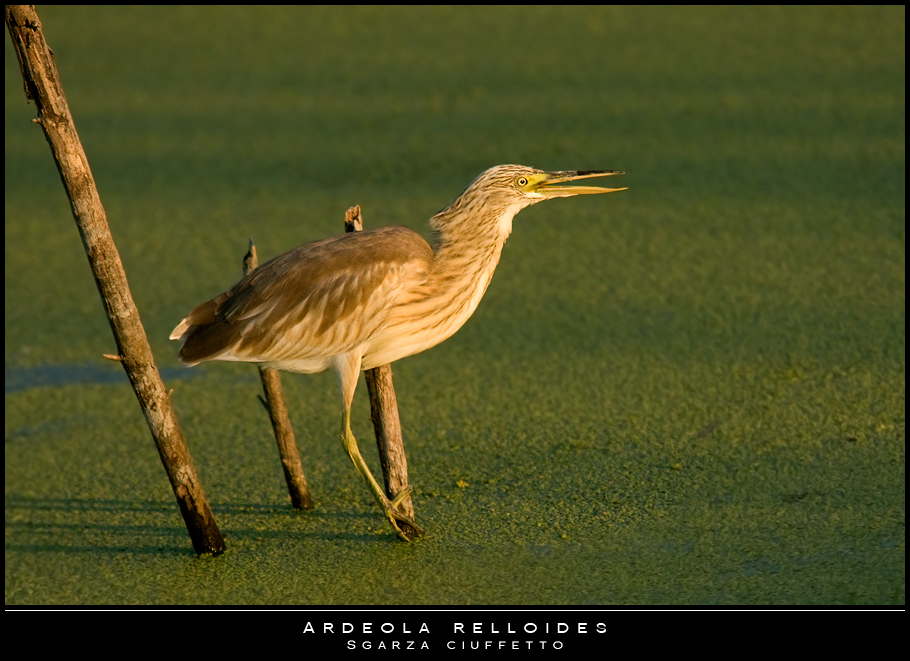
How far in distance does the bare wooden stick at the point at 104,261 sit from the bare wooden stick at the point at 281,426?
0.68 feet

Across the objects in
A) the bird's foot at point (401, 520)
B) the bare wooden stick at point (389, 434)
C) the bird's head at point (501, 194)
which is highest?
the bird's head at point (501, 194)

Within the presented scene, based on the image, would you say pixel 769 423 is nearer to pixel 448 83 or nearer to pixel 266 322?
pixel 266 322

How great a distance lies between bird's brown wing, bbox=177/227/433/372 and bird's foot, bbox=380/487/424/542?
1.07 feet

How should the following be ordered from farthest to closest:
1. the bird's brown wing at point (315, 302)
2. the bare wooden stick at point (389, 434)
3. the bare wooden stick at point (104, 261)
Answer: the bare wooden stick at point (389, 434), the bird's brown wing at point (315, 302), the bare wooden stick at point (104, 261)

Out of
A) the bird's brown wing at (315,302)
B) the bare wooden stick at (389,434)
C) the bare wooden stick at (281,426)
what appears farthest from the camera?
the bare wooden stick at (281,426)

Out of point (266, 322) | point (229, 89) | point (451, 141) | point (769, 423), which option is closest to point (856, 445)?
point (769, 423)

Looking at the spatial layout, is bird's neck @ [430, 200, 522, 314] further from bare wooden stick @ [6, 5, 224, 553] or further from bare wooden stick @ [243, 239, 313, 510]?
bare wooden stick @ [6, 5, 224, 553]

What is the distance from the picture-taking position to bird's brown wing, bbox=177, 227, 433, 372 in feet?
7.57

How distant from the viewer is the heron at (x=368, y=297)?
2314mm

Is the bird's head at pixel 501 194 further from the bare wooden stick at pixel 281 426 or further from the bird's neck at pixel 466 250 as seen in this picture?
the bare wooden stick at pixel 281 426

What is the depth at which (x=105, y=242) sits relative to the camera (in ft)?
7.10

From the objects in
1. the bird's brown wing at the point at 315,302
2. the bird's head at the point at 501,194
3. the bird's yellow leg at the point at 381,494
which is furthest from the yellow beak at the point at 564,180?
the bird's yellow leg at the point at 381,494

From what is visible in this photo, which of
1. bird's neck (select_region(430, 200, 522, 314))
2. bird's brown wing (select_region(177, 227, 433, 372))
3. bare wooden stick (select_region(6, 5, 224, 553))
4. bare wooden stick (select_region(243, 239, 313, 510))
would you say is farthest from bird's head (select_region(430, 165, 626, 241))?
bare wooden stick (select_region(6, 5, 224, 553))

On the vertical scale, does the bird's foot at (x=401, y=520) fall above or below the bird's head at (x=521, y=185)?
below
